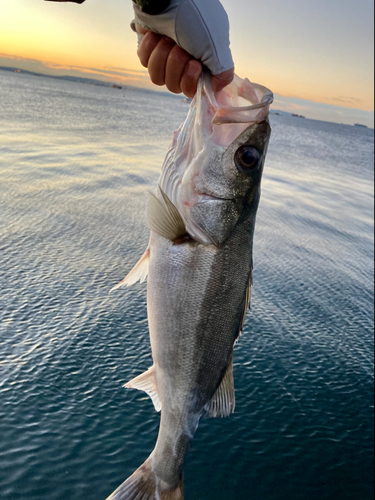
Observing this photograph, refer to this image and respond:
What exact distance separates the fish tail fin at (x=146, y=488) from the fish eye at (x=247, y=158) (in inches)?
76.6

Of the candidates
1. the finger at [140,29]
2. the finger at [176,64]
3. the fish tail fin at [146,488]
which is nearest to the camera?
Answer: the finger at [176,64]

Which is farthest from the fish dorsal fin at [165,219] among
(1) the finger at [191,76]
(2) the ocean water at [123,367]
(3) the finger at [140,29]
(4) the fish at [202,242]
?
(2) the ocean water at [123,367]

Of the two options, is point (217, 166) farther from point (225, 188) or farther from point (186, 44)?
point (186, 44)

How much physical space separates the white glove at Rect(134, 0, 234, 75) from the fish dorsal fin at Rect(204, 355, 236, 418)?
69.2 inches

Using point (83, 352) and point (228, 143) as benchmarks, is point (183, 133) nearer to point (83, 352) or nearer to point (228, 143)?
point (228, 143)

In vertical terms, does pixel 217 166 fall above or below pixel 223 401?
above

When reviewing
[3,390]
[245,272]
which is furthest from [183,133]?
[3,390]

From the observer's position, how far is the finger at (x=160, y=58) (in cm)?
235

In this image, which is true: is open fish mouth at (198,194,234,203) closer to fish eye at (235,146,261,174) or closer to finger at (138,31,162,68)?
fish eye at (235,146,261,174)

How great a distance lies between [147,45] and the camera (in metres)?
2.39

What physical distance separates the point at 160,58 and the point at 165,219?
0.87 metres

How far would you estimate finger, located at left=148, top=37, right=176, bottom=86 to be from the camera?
2.35m

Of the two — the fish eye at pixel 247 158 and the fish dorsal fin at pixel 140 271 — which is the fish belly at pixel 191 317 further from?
the fish eye at pixel 247 158

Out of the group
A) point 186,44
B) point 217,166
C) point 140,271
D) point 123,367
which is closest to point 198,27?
point 186,44
